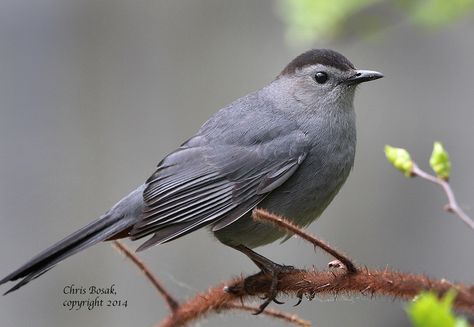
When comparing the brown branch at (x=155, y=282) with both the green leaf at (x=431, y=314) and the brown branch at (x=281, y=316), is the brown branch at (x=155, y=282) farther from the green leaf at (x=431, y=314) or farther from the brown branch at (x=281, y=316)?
the green leaf at (x=431, y=314)

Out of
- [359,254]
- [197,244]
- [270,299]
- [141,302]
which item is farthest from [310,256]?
[270,299]

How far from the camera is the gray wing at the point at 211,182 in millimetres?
2738

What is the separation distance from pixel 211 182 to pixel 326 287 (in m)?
1.56

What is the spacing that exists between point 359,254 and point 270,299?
2.52 meters

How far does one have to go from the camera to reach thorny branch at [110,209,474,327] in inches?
45.3

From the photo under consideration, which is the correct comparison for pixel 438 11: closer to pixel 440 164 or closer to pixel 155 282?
pixel 440 164

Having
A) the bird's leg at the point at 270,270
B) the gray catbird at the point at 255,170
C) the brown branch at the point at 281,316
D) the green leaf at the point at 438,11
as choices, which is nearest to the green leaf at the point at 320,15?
the green leaf at the point at 438,11

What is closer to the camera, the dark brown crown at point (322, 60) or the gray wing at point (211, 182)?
the gray wing at point (211, 182)

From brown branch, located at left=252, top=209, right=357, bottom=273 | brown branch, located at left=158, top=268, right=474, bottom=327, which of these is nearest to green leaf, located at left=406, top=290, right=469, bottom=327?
brown branch, located at left=158, top=268, right=474, bottom=327

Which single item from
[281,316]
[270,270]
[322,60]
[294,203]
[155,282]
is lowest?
[270,270]

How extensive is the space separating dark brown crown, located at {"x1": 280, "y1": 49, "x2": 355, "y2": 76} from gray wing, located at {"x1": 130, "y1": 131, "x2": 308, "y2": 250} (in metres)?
0.39

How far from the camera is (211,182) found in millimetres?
2971

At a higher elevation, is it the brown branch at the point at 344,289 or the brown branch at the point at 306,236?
the brown branch at the point at 306,236

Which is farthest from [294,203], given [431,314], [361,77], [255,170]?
[431,314]
